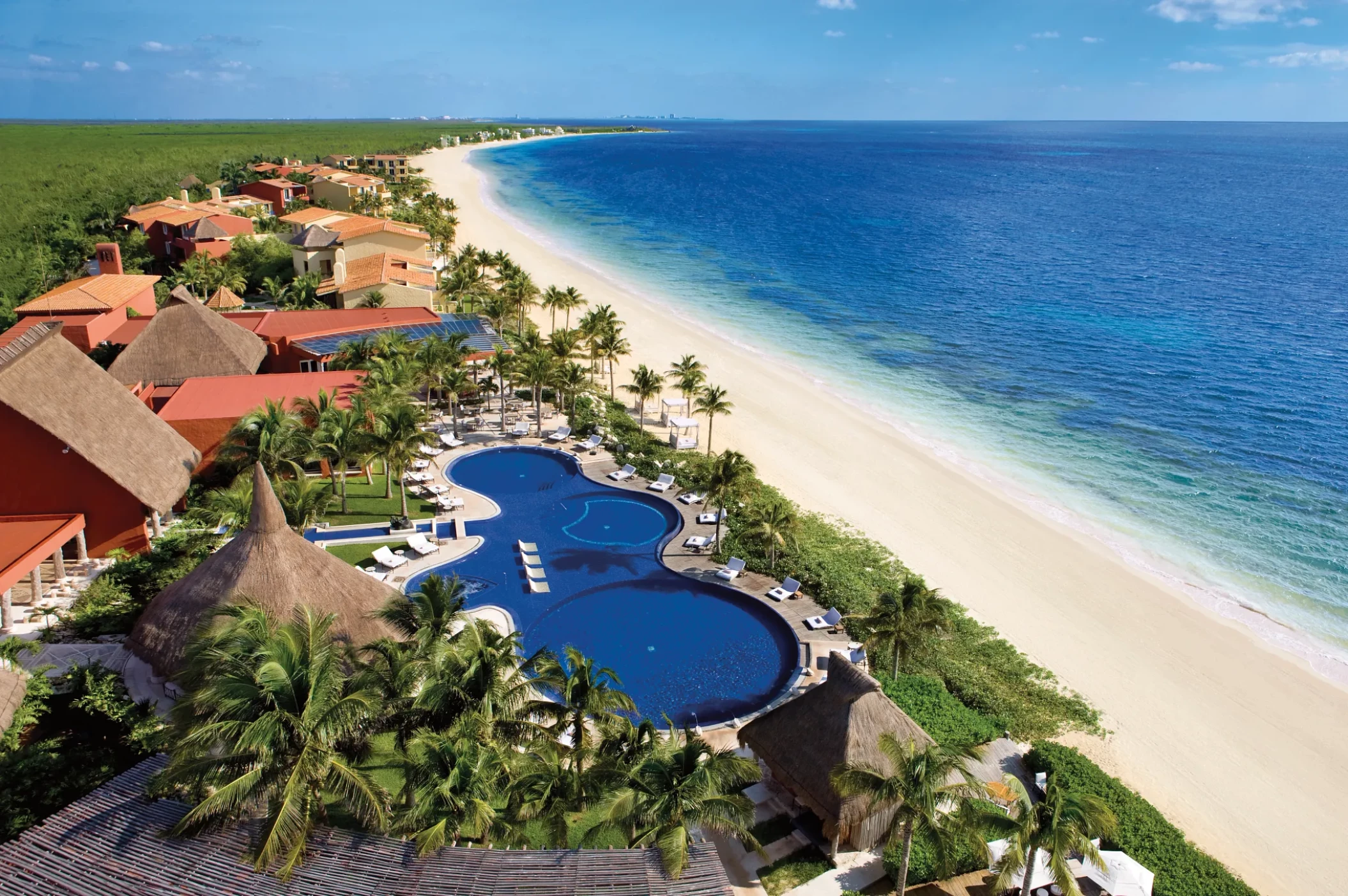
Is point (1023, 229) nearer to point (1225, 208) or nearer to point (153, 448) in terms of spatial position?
point (1225, 208)

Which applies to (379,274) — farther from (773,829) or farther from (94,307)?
(773,829)

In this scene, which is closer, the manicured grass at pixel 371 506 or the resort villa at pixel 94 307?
the manicured grass at pixel 371 506

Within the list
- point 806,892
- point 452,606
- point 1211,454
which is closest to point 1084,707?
point 806,892

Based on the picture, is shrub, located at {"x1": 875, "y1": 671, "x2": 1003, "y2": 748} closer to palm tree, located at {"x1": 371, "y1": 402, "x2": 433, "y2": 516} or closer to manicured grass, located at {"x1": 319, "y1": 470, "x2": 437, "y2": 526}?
palm tree, located at {"x1": 371, "y1": 402, "x2": 433, "y2": 516}

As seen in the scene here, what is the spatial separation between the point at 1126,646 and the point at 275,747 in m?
23.5

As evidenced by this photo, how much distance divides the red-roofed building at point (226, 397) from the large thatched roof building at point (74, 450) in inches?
122

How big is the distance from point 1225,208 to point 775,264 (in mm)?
76728

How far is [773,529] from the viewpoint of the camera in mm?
25594

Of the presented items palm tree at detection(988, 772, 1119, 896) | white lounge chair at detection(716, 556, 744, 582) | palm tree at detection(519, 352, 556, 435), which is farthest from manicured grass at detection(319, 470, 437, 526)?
palm tree at detection(988, 772, 1119, 896)

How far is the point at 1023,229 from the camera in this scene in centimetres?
9825

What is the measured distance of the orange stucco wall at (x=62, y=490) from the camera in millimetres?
21078

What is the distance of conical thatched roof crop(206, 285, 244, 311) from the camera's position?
43.8m

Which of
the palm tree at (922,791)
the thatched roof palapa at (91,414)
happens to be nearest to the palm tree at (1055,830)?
the palm tree at (922,791)

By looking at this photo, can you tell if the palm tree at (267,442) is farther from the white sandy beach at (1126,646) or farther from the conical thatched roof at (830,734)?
the white sandy beach at (1126,646)
